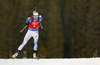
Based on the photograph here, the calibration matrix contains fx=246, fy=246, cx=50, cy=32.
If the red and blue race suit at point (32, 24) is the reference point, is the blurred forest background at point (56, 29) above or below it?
below

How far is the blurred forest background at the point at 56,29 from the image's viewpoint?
1361 inches

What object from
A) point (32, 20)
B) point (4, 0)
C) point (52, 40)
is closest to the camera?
point (32, 20)

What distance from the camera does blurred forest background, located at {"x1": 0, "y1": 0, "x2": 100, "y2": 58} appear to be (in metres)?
34.6

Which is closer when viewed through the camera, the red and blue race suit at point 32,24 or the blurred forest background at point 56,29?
the red and blue race suit at point 32,24

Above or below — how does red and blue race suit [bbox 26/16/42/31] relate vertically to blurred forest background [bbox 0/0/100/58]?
above

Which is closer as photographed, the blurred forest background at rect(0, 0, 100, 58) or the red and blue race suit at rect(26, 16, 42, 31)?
the red and blue race suit at rect(26, 16, 42, 31)

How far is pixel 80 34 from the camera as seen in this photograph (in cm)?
3684

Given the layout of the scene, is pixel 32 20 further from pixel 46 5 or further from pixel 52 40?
pixel 46 5

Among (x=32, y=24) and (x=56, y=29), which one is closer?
(x=32, y=24)

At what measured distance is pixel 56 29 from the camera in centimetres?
3881

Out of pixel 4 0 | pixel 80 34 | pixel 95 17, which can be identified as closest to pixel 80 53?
pixel 80 34

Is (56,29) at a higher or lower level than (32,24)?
lower
